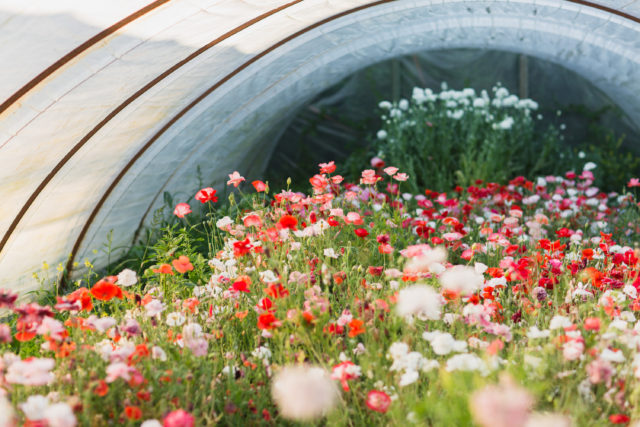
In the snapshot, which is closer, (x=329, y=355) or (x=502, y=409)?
(x=502, y=409)

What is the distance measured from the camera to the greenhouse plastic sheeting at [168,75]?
2416 mm

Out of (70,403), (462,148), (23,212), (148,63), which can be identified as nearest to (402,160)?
(462,148)

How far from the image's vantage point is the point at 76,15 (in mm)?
2299

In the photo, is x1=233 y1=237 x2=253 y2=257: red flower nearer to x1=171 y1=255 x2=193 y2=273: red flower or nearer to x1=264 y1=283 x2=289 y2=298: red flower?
x1=171 y1=255 x2=193 y2=273: red flower

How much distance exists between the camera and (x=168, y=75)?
121 inches

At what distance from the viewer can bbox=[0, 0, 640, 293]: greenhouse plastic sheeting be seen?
2.42 m

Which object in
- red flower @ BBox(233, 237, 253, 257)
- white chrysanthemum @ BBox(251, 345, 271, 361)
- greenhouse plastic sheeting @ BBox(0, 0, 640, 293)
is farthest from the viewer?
greenhouse plastic sheeting @ BBox(0, 0, 640, 293)

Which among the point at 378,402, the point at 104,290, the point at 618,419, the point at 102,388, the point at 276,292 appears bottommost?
the point at 618,419

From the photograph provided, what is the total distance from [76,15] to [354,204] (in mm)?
1790

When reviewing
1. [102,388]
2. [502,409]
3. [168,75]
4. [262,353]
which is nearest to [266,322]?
[262,353]

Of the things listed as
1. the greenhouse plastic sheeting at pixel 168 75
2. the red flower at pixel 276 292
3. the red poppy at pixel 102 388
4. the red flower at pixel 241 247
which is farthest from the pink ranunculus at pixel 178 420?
the greenhouse plastic sheeting at pixel 168 75

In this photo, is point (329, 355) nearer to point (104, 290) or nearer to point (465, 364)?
point (465, 364)

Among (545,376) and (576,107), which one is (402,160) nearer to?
(576,107)

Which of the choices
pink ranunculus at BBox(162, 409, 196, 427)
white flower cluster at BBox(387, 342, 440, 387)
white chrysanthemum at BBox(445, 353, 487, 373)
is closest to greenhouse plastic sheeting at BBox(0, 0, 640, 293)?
pink ranunculus at BBox(162, 409, 196, 427)
